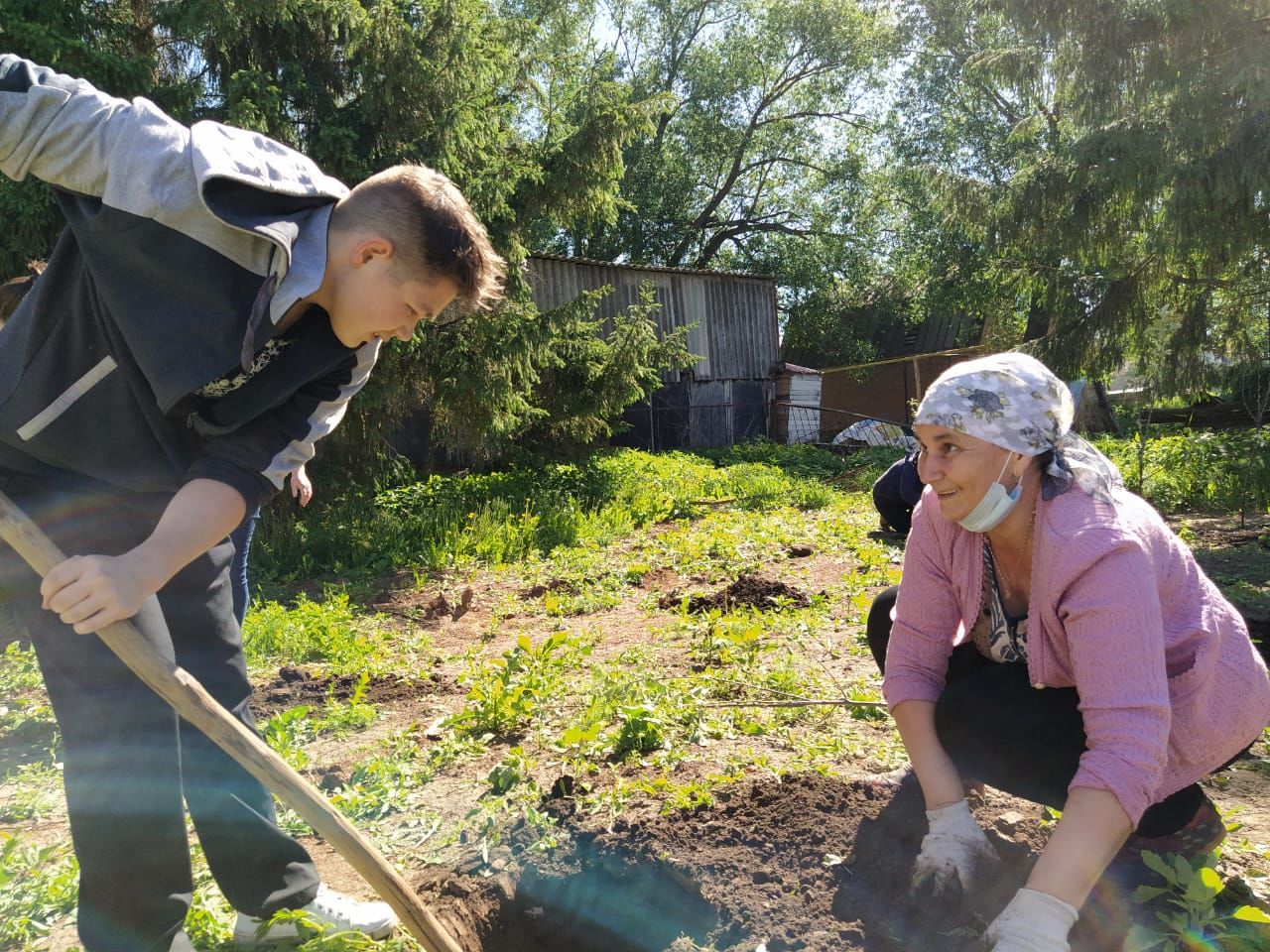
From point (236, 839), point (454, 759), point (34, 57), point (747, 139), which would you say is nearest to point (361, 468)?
point (34, 57)

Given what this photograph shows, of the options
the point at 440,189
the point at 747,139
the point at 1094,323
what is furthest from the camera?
the point at 747,139

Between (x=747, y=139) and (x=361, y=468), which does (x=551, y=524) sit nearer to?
(x=361, y=468)

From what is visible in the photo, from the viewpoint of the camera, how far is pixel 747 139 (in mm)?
24828

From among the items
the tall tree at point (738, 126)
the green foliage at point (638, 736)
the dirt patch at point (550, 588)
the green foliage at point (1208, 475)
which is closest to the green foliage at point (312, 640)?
the dirt patch at point (550, 588)

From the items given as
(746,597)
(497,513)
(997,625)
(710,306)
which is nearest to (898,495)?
(746,597)

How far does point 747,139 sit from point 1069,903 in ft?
83.7

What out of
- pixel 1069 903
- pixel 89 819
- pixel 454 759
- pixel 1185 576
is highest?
pixel 1185 576

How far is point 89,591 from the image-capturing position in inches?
54.9

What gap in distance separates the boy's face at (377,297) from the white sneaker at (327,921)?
48.0 inches

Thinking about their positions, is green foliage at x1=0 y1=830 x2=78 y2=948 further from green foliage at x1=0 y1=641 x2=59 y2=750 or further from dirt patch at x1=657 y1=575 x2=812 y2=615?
dirt patch at x1=657 y1=575 x2=812 y2=615

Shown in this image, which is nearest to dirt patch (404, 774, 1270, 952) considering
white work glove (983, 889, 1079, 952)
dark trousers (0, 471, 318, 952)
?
white work glove (983, 889, 1079, 952)

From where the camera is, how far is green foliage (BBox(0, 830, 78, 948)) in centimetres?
203

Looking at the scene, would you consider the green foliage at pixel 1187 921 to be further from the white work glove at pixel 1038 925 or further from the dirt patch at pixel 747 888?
the white work glove at pixel 1038 925

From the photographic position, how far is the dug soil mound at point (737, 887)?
1.94 metres
